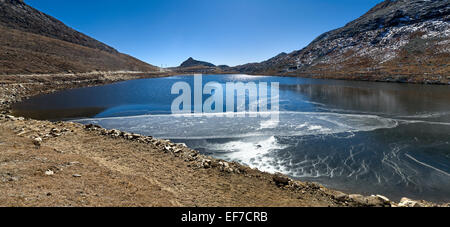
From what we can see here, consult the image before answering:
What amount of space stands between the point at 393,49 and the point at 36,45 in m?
159

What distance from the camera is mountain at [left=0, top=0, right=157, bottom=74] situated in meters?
54.6

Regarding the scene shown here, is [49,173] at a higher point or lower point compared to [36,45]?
lower

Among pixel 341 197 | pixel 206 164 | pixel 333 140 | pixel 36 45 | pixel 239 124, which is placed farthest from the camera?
pixel 36 45

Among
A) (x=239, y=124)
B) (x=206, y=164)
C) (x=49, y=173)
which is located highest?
(x=49, y=173)

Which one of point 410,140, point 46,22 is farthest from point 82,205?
point 46,22

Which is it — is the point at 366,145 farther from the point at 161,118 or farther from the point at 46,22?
the point at 46,22

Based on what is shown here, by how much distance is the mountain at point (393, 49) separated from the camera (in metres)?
69.6

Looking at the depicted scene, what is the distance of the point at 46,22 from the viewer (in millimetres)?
124125

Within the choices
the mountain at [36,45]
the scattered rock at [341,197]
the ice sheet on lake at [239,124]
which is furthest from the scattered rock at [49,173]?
the mountain at [36,45]

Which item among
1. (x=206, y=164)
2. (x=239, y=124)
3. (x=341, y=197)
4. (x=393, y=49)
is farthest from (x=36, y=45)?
(x=393, y=49)

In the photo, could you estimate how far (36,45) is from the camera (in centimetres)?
7575

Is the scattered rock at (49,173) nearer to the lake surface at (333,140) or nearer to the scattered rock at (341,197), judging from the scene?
the lake surface at (333,140)

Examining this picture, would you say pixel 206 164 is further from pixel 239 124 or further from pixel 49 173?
pixel 239 124

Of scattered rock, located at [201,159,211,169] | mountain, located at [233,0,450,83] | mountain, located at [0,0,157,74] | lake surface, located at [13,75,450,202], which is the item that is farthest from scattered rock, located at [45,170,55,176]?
mountain, located at [233,0,450,83]
